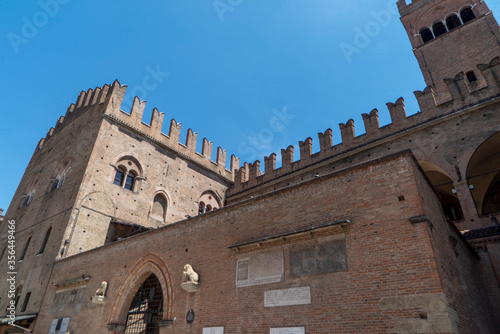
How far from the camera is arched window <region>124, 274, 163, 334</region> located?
8344mm

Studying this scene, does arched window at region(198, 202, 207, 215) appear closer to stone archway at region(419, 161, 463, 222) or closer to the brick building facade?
the brick building facade

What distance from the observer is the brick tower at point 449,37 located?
1457cm

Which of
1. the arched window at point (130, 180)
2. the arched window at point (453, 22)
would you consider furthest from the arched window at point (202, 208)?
the arched window at point (453, 22)

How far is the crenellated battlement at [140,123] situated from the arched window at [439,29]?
13.7 metres

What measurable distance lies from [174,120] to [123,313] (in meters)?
11.4

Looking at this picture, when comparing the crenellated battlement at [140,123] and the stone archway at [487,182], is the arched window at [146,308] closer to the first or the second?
the crenellated battlement at [140,123]

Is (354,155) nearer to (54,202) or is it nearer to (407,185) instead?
(407,185)

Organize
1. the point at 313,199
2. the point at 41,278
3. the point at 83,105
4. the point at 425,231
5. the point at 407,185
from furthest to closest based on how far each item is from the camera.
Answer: the point at 83,105, the point at 41,278, the point at 313,199, the point at 407,185, the point at 425,231

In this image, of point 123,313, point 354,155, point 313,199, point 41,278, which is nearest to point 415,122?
point 354,155

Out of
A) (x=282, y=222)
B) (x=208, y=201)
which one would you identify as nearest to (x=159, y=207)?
Answer: (x=208, y=201)

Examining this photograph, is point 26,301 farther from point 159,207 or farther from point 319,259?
point 319,259

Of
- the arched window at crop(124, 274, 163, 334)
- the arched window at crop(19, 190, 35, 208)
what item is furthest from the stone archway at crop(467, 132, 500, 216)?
the arched window at crop(19, 190, 35, 208)

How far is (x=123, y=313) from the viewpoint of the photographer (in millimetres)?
8344

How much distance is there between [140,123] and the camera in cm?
1591
